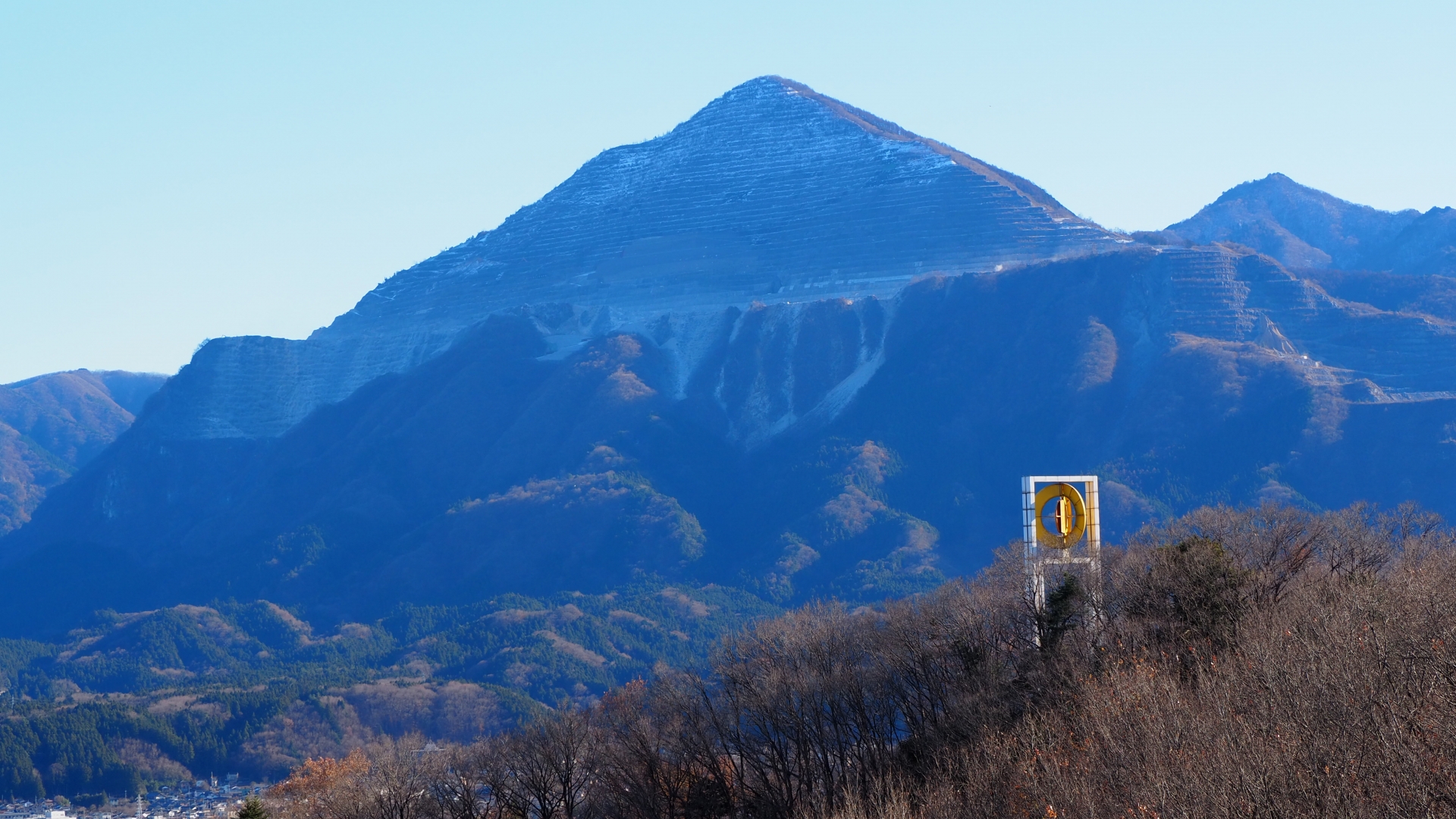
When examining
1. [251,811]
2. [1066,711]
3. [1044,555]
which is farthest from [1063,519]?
[251,811]

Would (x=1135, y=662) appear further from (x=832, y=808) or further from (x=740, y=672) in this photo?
(x=740, y=672)

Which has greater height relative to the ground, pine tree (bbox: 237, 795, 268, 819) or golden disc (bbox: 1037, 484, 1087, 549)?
golden disc (bbox: 1037, 484, 1087, 549)

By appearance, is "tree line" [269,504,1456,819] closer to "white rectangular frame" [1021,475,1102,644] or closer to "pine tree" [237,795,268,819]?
"white rectangular frame" [1021,475,1102,644]

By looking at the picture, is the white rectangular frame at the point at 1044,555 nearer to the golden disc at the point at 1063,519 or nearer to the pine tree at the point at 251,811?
the golden disc at the point at 1063,519

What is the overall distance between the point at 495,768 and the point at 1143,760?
249 ft

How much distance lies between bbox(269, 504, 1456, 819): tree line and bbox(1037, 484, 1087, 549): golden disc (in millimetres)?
2834

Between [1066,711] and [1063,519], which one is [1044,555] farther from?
[1066,711]

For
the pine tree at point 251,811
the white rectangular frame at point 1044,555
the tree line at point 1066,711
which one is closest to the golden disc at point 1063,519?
the white rectangular frame at point 1044,555

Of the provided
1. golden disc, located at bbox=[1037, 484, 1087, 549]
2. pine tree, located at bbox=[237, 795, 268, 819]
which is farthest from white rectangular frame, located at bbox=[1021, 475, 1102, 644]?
pine tree, located at bbox=[237, 795, 268, 819]

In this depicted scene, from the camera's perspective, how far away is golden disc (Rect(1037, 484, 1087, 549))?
8869cm

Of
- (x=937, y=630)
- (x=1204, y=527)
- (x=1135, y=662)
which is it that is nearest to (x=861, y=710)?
(x=937, y=630)

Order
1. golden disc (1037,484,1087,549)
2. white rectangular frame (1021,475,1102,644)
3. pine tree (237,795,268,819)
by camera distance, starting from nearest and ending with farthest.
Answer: pine tree (237,795,268,819) < white rectangular frame (1021,475,1102,644) < golden disc (1037,484,1087,549)

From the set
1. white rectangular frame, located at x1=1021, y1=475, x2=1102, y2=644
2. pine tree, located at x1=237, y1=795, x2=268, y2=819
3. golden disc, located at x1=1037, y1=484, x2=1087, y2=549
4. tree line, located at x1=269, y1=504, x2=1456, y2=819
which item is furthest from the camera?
golden disc, located at x1=1037, y1=484, x2=1087, y2=549

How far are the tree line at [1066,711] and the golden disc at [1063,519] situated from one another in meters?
2.83
